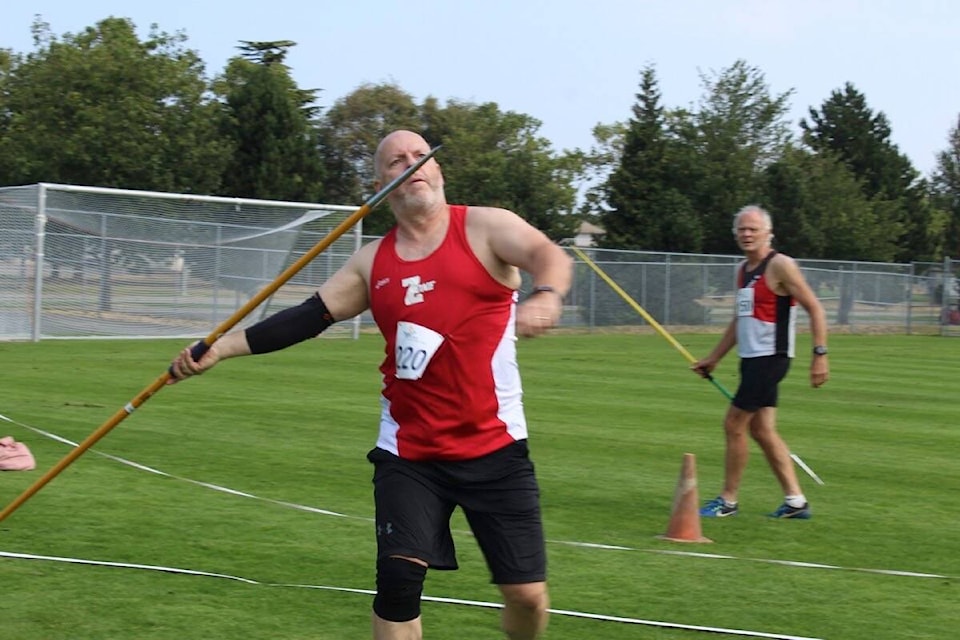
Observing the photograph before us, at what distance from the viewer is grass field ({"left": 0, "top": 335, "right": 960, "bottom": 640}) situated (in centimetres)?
654

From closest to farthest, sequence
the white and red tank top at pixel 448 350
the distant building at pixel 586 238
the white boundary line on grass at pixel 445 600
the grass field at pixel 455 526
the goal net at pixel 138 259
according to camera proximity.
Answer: the white and red tank top at pixel 448 350 → the white boundary line on grass at pixel 445 600 → the grass field at pixel 455 526 → the goal net at pixel 138 259 → the distant building at pixel 586 238

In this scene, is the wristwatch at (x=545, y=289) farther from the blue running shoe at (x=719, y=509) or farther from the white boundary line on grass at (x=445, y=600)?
the blue running shoe at (x=719, y=509)

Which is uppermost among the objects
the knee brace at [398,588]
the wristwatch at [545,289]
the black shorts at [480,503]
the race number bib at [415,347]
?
the wristwatch at [545,289]

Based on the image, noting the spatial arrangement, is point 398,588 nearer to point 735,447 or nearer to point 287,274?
point 287,274

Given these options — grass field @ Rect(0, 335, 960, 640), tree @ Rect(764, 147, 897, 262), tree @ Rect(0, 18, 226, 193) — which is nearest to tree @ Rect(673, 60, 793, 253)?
tree @ Rect(764, 147, 897, 262)

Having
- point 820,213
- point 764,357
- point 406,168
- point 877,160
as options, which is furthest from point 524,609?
point 877,160

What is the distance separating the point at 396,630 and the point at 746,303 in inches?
210

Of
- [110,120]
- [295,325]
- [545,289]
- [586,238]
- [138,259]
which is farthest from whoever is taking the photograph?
[586,238]

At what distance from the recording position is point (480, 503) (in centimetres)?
507

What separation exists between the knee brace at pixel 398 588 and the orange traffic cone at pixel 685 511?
Answer: 3750mm

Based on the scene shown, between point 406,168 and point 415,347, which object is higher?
point 406,168

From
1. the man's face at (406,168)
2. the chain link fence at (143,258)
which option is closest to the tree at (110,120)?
the chain link fence at (143,258)

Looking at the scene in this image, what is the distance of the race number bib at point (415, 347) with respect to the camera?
16.2 feet

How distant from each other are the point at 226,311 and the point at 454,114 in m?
48.4
